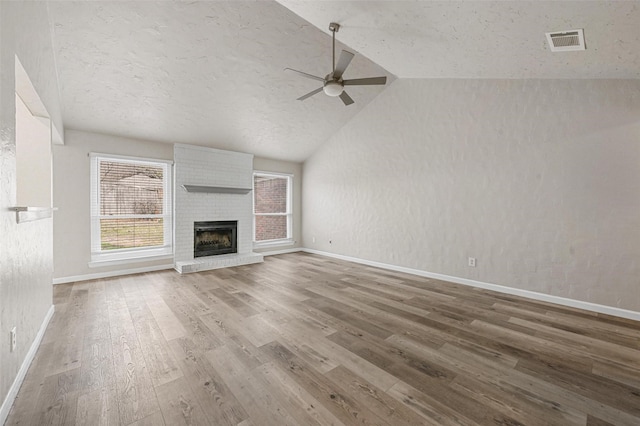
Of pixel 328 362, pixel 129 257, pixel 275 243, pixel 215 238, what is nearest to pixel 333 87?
pixel 328 362

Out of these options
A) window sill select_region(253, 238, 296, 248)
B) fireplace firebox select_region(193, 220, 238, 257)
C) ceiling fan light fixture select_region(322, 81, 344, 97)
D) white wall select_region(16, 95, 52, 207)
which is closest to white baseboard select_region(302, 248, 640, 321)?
window sill select_region(253, 238, 296, 248)

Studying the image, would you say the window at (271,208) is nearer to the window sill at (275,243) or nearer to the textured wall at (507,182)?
the window sill at (275,243)

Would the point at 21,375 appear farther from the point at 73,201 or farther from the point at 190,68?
the point at 190,68

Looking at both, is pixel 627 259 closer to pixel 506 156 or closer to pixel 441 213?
pixel 506 156

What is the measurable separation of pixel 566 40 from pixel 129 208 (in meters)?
6.41

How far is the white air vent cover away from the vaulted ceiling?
2.7 inches

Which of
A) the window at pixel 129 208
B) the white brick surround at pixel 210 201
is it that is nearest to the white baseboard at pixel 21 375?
the window at pixel 129 208

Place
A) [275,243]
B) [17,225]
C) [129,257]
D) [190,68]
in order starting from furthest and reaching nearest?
1. [275,243]
2. [129,257]
3. [190,68]
4. [17,225]

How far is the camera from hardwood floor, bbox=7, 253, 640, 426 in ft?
5.22

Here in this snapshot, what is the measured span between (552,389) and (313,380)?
64.5 inches

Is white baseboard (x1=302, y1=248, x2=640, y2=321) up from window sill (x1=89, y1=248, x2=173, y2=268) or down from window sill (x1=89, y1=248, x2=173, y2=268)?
down

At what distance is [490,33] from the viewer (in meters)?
2.61

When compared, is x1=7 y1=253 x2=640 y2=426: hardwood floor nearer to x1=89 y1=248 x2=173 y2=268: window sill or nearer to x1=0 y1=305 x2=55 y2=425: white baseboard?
x1=0 y1=305 x2=55 y2=425: white baseboard

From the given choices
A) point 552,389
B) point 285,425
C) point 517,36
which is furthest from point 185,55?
point 552,389
